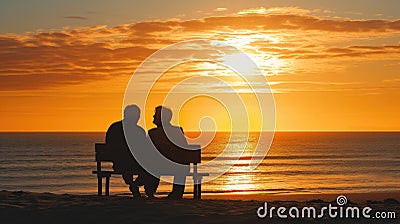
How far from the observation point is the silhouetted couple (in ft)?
41.3

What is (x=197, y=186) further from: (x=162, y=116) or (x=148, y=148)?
(x=162, y=116)

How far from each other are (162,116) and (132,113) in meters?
0.58

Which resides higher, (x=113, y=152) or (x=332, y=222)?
(x=113, y=152)

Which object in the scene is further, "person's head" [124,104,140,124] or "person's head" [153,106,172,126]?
"person's head" [153,106,172,126]

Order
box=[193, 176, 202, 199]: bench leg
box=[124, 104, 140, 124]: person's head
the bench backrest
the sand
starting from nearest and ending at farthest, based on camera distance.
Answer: the sand, box=[124, 104, 140, 124]: person's head, the bench backrest, box=[193, 176, 202, 199]: bench leg

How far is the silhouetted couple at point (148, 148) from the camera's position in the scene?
12586 mm

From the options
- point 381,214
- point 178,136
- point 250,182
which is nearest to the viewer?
point 381,214

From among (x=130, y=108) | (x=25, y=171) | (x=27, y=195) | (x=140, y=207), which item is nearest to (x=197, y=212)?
(x=140, y=207)

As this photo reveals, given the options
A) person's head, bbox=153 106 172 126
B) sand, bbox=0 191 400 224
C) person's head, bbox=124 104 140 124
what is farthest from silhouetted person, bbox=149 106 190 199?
sand, bbox=0 191 400 224

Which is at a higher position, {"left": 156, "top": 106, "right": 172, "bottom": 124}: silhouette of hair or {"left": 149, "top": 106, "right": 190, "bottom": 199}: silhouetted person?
{"left": 156, "top": 106, "right": 172, "bottom": 124}: silhouette of hair

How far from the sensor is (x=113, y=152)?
12969 mm

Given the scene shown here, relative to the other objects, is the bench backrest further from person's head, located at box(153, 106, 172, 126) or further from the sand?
the sand

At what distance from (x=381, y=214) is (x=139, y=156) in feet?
15.2

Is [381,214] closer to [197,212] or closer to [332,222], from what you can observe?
[332,222]
